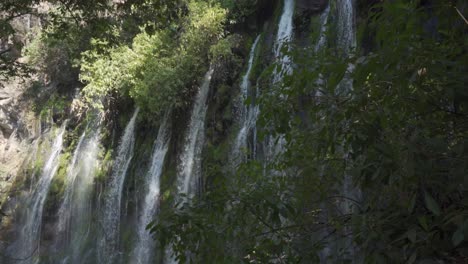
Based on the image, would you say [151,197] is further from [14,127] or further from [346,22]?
[14,127]

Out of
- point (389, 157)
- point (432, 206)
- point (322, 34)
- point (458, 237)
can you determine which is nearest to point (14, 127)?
point (322, 34)

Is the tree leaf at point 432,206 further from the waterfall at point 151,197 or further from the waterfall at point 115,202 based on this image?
the waterfall at point 115,202

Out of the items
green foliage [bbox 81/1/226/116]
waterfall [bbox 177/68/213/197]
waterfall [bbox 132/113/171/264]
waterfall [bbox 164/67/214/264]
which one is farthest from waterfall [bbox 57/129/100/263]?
waterfall [bbox 177/68/213/197]

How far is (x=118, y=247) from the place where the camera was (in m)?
12.8

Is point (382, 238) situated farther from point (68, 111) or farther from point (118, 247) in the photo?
point (68, 111)

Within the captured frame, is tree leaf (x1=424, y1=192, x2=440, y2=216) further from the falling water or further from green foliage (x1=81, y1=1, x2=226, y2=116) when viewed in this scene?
green foliage (x1=81, y1=1, x2=226, y2=116)

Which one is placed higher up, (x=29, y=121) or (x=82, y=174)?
(x=29, y=121)

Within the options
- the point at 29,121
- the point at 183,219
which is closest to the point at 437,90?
the point at 183,219

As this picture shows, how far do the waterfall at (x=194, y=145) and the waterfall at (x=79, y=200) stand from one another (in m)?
4.39

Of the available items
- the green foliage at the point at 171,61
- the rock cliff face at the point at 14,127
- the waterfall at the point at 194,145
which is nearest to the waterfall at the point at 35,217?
the rock cliff face at the point at 14,127

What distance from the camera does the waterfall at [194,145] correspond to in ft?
38.1

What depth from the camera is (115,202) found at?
13.6 m

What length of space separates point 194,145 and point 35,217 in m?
7.06

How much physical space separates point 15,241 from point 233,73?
10008mm
